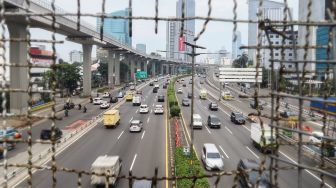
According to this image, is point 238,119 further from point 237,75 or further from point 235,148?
point 235,148

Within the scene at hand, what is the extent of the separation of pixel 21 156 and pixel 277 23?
25.9m

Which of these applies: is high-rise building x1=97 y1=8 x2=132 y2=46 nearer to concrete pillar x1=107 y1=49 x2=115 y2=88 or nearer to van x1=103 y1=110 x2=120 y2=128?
concrete pillar x1=107 y1=49 x2=115 y2=88

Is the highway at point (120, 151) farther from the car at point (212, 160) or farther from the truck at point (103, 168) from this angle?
the car at point (212, 160)

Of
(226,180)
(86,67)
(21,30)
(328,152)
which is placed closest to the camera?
(226,180)

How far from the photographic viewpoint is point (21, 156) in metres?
27.6

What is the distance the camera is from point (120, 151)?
30297mm

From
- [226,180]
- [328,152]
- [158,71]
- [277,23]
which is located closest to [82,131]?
[226,180]

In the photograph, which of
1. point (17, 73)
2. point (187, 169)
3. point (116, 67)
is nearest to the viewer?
point (187, 169)

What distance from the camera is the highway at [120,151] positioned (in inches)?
898

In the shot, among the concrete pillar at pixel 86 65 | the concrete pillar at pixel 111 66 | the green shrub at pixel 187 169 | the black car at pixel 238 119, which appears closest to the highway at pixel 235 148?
the black car at pixel 238 119

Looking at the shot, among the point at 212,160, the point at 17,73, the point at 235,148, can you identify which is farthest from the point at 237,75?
the point at 17,73

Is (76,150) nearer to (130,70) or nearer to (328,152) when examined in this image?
(328,152)

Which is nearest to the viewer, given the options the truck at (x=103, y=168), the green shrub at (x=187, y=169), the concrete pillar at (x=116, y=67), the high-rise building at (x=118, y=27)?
the high-rise building at (x=118, y=27)

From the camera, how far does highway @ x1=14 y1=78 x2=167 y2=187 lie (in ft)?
74.8
